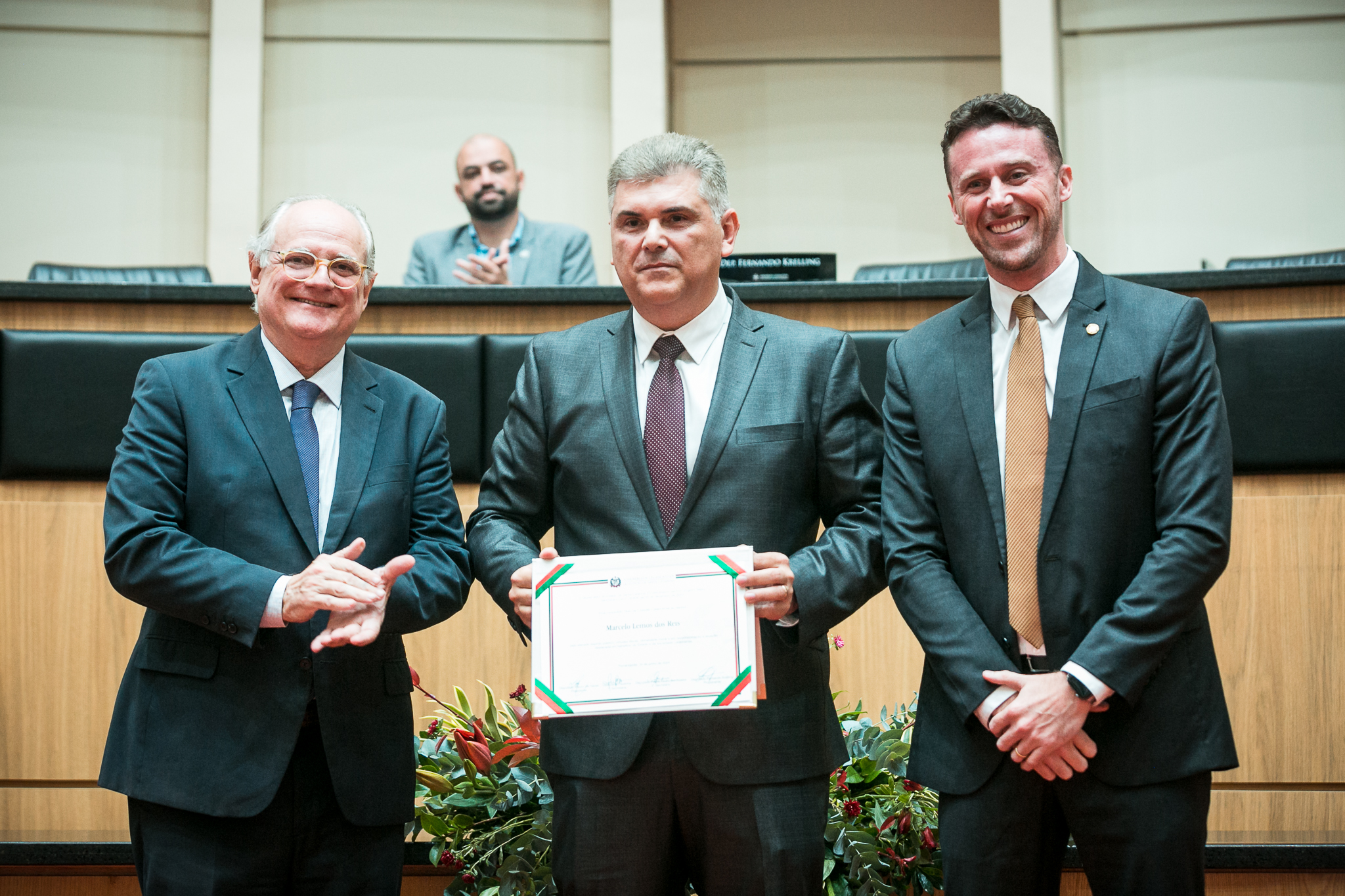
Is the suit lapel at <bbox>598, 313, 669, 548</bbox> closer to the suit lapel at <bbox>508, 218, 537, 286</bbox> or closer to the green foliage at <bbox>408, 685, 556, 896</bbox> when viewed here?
the green foliage at <bbox>408, 685, 556, 896</bbox>

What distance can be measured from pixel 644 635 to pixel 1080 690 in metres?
0.60

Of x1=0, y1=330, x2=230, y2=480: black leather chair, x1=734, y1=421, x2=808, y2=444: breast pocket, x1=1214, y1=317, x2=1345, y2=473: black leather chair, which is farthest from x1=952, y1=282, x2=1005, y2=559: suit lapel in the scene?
x1=0, y1=330, x2=230, y2=480: black leather chair

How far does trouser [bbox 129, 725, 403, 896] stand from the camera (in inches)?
67.2

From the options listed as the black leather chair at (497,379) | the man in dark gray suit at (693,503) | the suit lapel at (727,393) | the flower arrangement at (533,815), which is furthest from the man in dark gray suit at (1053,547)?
the black leather chair at (497,379)

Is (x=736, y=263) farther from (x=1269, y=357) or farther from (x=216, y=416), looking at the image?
(x=216, y=416)

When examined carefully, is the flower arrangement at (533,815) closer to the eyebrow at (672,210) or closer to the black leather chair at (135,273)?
the eyebrow at (672,210)

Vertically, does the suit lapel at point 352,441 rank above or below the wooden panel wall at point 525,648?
above

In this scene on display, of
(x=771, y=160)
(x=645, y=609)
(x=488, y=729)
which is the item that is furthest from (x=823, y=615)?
(x=771, y=160)

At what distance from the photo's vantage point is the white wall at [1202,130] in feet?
21.9

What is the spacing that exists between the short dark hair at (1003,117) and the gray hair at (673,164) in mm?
362

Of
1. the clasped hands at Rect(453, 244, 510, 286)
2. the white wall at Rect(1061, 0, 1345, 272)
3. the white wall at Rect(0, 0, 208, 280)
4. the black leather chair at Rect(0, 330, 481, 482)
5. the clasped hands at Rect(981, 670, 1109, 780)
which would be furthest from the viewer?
the white wall at Rect(0, 0, 208, 280)

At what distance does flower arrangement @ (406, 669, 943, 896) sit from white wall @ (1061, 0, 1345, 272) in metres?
5.19

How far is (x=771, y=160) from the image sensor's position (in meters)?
7.21

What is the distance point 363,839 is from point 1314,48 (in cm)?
704
